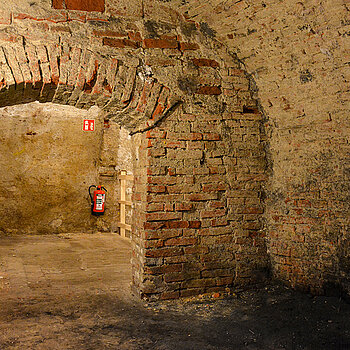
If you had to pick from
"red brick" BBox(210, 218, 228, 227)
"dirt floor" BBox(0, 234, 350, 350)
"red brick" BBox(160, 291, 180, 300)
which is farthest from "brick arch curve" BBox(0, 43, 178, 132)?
"dirt floor" BBox(0, 234, 350, 350)

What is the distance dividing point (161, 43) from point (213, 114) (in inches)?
28.7

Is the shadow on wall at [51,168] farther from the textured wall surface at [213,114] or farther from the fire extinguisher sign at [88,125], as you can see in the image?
the textured wall surface at [213,114]

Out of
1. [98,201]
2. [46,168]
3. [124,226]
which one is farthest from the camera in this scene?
[98,201]

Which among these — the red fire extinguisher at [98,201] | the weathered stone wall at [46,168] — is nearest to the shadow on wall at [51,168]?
the weathered stone wall at [46,168]

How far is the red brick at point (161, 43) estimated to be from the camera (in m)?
2.93

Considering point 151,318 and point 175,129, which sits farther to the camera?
point 175,129

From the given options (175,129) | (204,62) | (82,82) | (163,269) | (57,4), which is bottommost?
(163,269)

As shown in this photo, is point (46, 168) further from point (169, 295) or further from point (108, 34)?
point (169, 295)

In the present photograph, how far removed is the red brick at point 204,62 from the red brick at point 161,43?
206mm

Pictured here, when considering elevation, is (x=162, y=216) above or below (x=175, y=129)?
below

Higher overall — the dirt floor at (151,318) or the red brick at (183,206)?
the red brick at (183,206)

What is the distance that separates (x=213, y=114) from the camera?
3.09 metres

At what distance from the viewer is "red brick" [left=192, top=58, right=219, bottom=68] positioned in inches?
120

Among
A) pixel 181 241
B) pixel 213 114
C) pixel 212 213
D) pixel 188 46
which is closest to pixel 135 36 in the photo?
pixel 188 46
